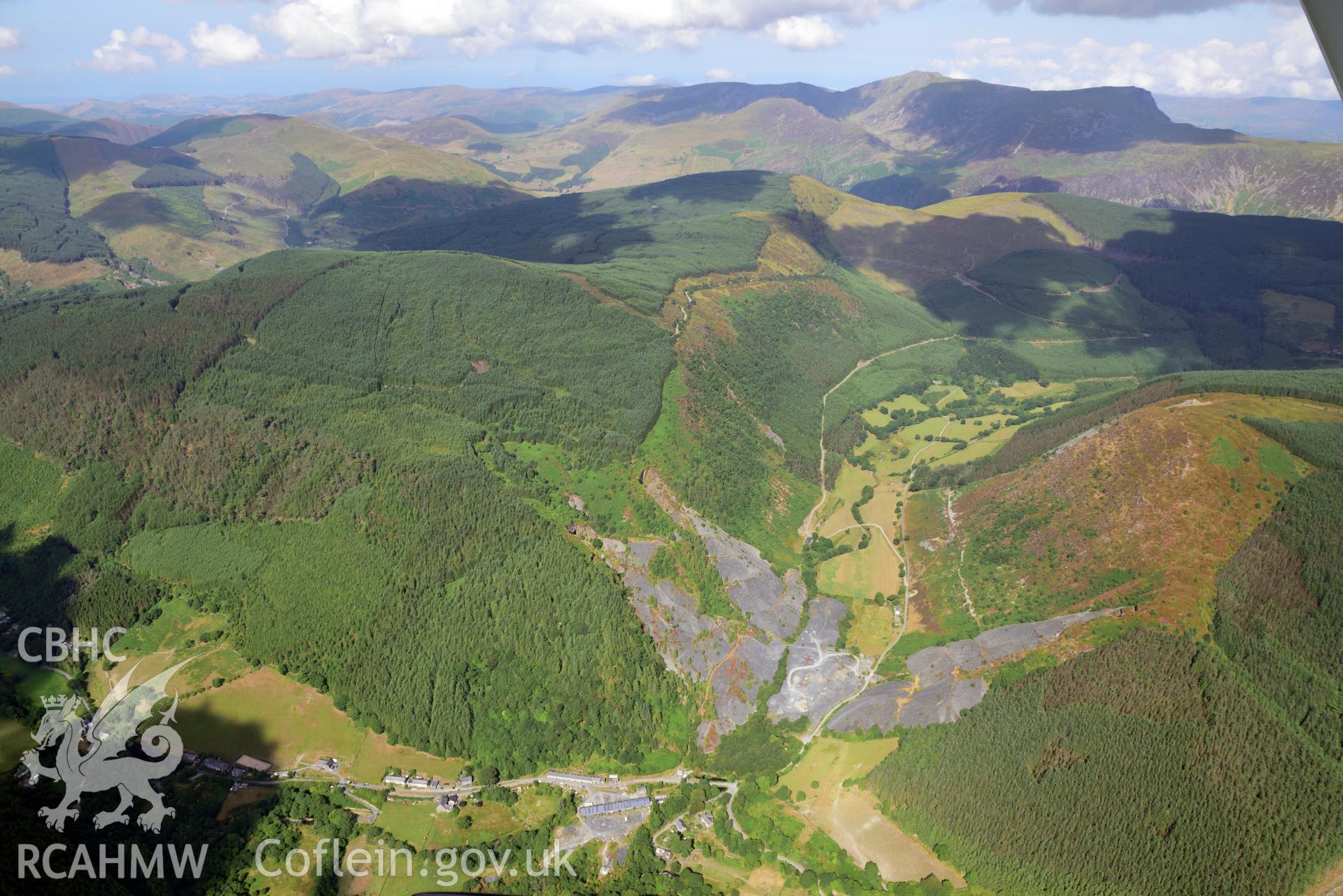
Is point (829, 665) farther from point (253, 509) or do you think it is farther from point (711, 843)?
point (253, 509)

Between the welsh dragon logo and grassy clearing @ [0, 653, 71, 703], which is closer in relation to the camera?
the welsh dragon logo

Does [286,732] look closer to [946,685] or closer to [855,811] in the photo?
[855,811]

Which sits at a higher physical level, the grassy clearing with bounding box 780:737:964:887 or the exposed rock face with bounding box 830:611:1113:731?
the exposed rock face with bounding box 830:611:1113:731

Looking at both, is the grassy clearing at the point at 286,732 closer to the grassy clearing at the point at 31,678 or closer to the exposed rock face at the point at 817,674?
the grassy clearing at the point at 31,678

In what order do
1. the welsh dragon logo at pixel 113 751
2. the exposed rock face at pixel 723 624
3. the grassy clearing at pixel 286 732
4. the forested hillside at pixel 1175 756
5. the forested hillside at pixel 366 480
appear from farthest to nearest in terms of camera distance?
the exposed rock face at pixel 723 624
the forested hillside at pixel 366 480
the grassy clearing at pixel 286 732
the welsh dragon logo at pixel 113 751
the forested hillside at pixel 1175 756

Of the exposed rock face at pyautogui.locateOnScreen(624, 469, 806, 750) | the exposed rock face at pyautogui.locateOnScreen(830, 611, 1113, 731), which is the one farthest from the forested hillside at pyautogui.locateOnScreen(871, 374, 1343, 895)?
the exposed rock face at pyautogui.locateOnScreen(624, 469, 806, 750)

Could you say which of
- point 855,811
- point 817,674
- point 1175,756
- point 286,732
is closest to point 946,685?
point 817,674

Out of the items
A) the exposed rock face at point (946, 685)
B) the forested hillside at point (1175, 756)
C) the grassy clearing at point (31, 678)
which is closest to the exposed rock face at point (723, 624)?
the exposed rock face at point (946, 685)

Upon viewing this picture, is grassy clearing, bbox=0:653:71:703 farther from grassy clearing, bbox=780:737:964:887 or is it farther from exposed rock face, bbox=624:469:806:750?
grassy clearing, bbox=780:737:964:887

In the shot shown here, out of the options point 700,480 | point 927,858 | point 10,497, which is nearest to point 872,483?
point 700,480
